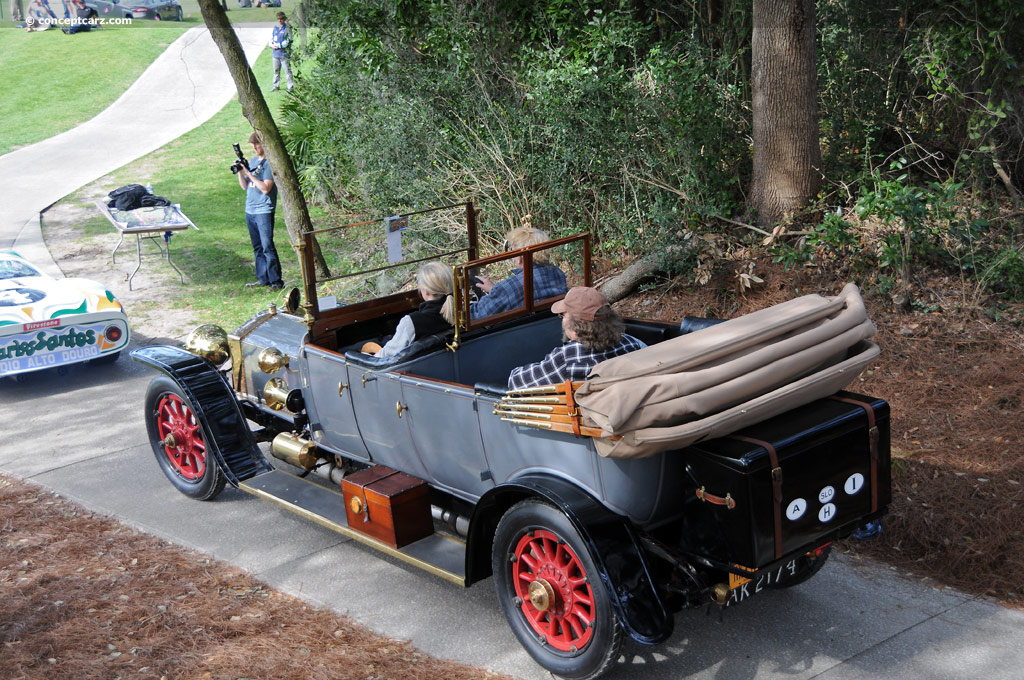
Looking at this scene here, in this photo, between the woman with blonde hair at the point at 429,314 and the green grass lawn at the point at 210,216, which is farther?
the green grass lawn at the point at 210,216

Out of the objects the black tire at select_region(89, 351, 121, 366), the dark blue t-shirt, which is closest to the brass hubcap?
the black tire at select_region(89, 351, 121, 366)

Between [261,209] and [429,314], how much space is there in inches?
248

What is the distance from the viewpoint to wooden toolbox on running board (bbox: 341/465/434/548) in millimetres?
4559

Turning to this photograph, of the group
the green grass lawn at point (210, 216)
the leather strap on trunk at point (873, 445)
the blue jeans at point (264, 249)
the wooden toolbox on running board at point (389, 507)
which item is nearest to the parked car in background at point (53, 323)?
the green grass lawn at point (210, 216)

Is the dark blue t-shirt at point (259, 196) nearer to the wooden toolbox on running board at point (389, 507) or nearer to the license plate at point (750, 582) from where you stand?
the wooden toolbox on running board at point (389, 507)

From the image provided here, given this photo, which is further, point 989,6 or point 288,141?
point 288,141

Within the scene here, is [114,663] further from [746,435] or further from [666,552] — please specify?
[746,435]

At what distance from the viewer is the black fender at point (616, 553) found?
3.53 metres

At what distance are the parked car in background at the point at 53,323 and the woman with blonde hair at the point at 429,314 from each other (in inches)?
160

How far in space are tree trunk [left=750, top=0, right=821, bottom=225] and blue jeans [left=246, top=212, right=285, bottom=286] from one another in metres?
5.51

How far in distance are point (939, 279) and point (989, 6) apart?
2.44 m

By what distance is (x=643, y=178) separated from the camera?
9.33m

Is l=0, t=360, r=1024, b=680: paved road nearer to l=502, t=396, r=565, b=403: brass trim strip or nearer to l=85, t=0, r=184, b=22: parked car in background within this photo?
l=502, t=396, r=565, b=403: brass trim strip

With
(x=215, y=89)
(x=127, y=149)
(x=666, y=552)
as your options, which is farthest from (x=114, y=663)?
(x=215, y=89)
